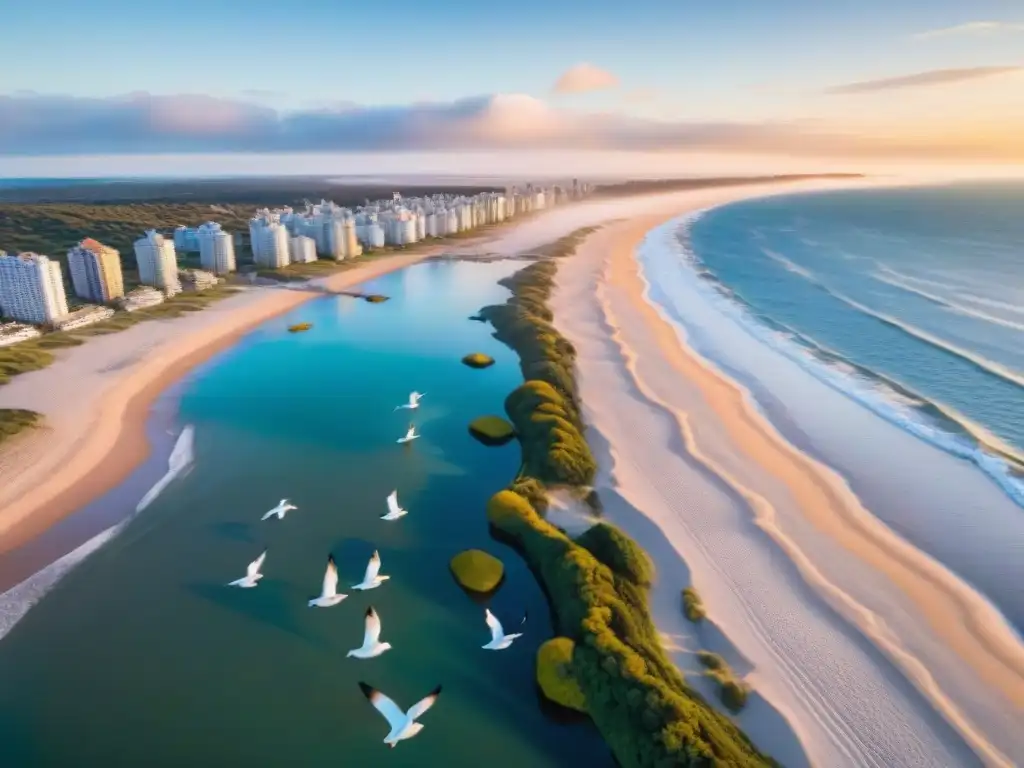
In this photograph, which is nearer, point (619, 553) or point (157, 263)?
point (619, 553)

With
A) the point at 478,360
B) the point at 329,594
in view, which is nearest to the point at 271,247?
the point at 478,360

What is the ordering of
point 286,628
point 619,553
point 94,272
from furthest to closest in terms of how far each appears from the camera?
point 94,272, point 619,553, point 286,628

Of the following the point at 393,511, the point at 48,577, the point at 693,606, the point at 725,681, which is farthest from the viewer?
the point at 393,511

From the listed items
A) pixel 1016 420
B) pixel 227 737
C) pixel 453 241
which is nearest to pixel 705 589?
pixel 227 737

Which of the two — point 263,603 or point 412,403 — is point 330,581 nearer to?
point 263,603

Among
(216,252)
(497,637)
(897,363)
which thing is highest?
(216,252)

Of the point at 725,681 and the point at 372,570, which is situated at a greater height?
the point at 372,570

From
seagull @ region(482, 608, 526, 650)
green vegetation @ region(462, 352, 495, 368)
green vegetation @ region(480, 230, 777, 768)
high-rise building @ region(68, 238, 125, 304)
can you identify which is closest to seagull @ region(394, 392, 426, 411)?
green vegetation @ region(480, 230, 777, 768)
